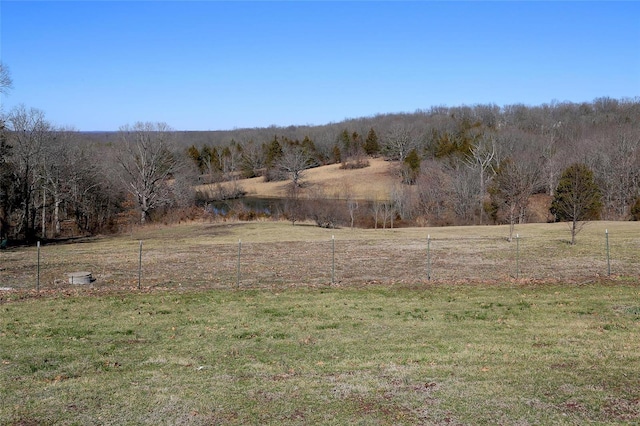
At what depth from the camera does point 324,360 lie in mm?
10336

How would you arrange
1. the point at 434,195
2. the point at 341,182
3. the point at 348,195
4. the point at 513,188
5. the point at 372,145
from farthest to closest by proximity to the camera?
1. the point at 372,145
2. the point at 341,182
3. the point at 348,195
4. the point at 434,195
5. the point at 513,188

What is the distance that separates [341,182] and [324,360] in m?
92.3

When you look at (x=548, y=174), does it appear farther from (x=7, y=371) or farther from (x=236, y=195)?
(x=7, y=371)

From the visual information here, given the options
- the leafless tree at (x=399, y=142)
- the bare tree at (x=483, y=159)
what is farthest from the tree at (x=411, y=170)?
the leafless tree at (x=399, y=142)

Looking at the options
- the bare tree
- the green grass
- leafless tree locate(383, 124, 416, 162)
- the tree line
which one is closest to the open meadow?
the green grass

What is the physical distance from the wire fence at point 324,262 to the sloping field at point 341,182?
53332 mm

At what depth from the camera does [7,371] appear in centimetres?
958

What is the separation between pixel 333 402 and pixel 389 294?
9787mm

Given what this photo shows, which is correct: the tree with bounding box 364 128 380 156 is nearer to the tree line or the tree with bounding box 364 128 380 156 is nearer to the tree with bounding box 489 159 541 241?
the tree line

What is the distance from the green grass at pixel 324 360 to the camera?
7758mm

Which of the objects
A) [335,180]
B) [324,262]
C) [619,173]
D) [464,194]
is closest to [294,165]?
[335,180]

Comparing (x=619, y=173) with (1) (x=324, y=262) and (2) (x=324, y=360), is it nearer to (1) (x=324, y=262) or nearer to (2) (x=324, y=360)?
(1) (x=324, y=262)

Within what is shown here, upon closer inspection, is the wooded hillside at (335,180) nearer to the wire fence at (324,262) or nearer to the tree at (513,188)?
the tree at (513,188)

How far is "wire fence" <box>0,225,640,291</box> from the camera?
20.9 m
